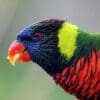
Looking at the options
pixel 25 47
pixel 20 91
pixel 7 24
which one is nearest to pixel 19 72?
pixel 20 91

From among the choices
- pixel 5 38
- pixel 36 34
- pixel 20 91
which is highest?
pixel 36 34

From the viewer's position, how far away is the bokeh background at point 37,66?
447 centimetres

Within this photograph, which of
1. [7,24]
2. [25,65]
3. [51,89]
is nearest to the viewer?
[51,89]

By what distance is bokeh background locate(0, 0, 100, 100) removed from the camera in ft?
14.7

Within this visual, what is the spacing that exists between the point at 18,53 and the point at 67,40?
26 centimetres

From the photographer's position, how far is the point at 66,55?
9.57ft

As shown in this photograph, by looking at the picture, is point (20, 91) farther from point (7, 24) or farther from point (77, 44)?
point (77, 44)

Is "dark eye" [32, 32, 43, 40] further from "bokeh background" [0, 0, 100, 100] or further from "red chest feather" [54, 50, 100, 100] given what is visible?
"bokeh background" [0, 0, 100, 100]

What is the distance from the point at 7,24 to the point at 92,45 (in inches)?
90.0

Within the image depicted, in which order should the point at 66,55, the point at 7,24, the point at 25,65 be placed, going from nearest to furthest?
the point at 66,55 < the point at 25,65 < the point at 7,24

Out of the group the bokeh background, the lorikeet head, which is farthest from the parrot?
the bokeh background

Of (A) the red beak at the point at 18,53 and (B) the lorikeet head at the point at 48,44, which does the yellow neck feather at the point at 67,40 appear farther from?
(A) the red beak at the point at 18,53

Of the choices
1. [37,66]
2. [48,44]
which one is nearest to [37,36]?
[48,44]

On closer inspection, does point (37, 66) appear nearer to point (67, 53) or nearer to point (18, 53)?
point (18, 53)
